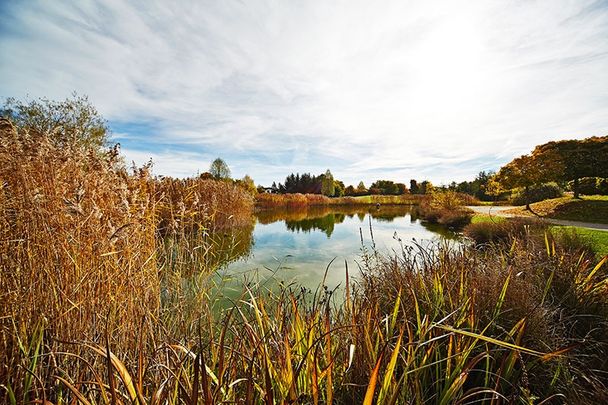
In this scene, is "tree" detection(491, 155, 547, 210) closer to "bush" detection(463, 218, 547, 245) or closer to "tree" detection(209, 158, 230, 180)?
"bush" detection(463, 218, 547, 245)

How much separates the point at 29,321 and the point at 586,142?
21020mm

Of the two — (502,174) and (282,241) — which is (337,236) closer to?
(282,241)

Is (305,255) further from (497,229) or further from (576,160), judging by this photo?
(576,160)

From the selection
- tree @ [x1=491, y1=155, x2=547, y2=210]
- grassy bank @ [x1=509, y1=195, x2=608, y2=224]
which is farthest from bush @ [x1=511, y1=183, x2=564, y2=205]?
grassy bank @ [x1=509, y1=195, x2=608, y2=224]

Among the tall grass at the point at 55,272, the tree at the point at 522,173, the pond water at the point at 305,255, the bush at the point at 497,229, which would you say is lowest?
the pond water at the point at 305,255

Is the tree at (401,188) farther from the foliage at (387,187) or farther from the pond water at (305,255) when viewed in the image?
the pond water at (305,255)

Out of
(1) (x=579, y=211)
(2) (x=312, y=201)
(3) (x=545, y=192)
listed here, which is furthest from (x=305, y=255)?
(2) (x=312, y=201)

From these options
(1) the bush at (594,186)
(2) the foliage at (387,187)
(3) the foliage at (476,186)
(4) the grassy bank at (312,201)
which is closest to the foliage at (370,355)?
(1) the bush at (594,186)

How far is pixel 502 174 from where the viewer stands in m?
16.1

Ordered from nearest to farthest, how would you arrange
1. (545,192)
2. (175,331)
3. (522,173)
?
(175,331), (522,173), (545,192)

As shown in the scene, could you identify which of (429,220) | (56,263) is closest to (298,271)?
(56,263)

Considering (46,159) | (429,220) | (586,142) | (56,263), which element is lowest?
(429,220)

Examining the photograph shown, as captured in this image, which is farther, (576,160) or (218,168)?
(218,168)

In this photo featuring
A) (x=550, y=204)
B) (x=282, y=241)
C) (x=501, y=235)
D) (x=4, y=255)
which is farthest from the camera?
(x=550, y=204)
